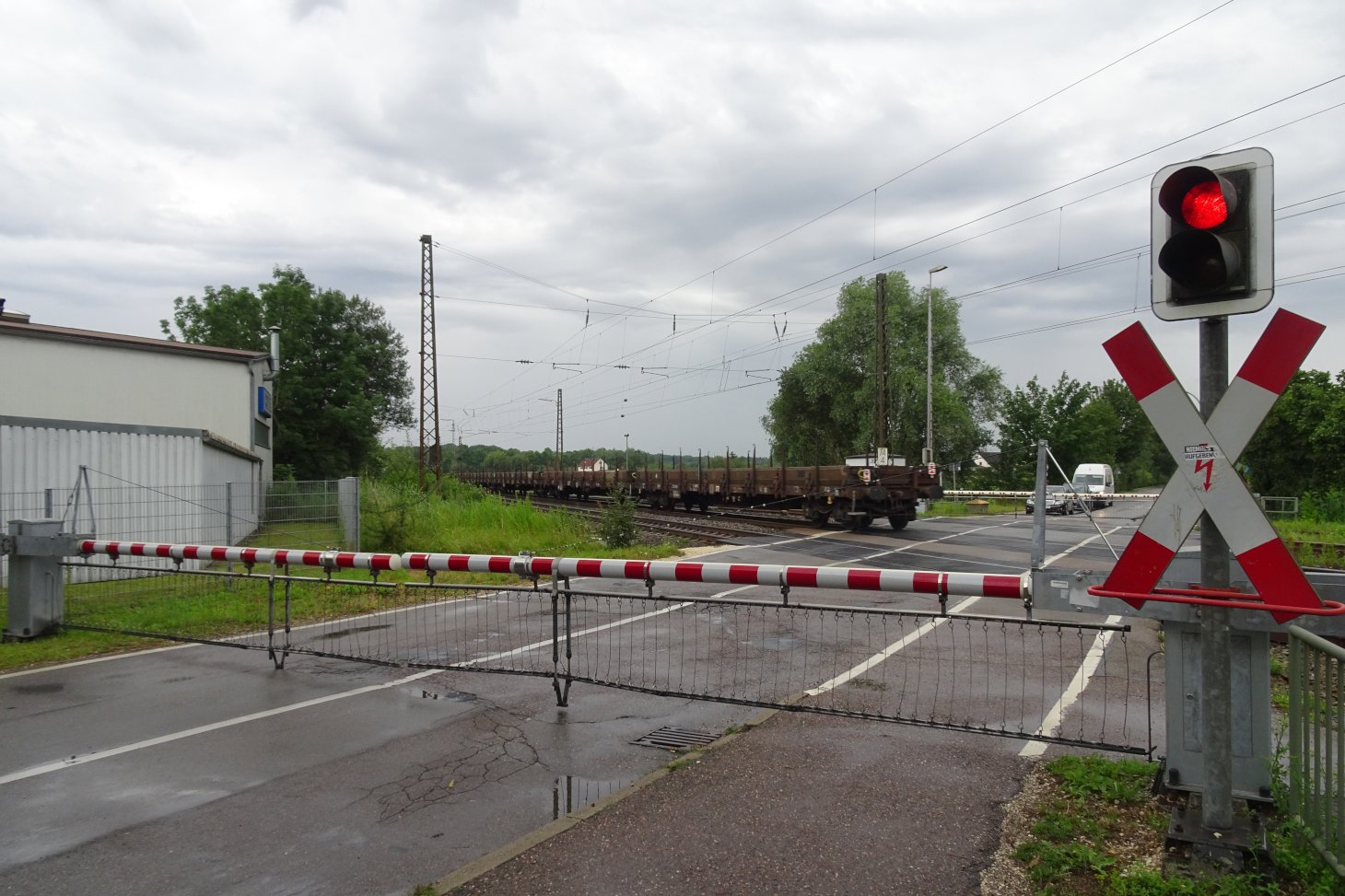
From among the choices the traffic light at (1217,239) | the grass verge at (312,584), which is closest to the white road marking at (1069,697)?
the traffic light at (1217,239)

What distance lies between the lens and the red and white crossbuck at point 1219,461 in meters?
3.05

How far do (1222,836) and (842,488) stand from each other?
21789 millimetres

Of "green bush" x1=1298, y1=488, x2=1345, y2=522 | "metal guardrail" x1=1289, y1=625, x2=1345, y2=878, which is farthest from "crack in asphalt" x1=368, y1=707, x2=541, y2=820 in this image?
"green bush" x1=1298, y1=488, x2=1345, y2=522

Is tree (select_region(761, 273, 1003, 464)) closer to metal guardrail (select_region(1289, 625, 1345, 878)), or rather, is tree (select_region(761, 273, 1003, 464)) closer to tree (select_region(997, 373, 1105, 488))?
tree (select_region(997, 373, 1105, 488))

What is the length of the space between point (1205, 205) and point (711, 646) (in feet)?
19.7

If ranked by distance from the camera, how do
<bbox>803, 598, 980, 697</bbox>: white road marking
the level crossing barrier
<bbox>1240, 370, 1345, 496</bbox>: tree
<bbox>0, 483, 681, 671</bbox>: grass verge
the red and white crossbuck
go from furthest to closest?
<bbox>1240, 370, 1345, 496</bbox>: tree
<bbox>0, 483, 681, 671</bbox>: grass verge
<bbox>803, 598, 980, 697</bbox>: white road marking
the level crossing barrier
the red and white crossbuck

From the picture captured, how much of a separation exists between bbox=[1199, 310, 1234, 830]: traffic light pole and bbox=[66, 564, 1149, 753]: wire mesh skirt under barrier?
3.61 ft

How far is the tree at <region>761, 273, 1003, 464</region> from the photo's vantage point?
51.4 metres

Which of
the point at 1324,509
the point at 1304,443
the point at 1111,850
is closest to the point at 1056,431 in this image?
the point at 1304,443

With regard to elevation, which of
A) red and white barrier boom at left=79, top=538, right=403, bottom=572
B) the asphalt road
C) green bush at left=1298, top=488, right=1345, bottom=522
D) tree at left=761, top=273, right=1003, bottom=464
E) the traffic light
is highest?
tree at left=761, top=273, right=1003, bottom=464

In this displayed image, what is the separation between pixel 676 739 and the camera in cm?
552

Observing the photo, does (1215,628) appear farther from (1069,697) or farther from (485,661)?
(485,661)

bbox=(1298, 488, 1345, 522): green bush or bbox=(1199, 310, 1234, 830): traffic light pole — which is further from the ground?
bbox=(1199, 310, 1234, 830): traffic light pole

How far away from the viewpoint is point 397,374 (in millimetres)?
57969
